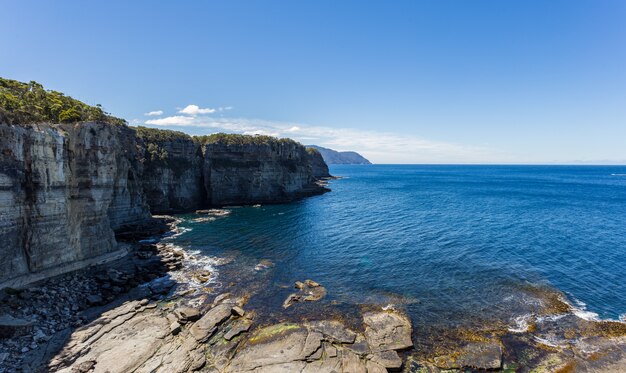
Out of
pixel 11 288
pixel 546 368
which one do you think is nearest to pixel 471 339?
pixel 546 368

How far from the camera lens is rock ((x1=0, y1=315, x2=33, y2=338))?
66.2 ft

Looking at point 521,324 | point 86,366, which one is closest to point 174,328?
point 86,366

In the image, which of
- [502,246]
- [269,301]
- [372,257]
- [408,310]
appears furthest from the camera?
[502,246]

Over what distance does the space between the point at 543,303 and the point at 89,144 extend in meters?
47.6

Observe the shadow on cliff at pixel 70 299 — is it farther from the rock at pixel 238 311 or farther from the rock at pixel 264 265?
the rock at pixel 264 265

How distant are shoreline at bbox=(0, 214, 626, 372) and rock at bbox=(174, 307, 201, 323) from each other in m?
0.24

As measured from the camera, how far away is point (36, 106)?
30.2 meters

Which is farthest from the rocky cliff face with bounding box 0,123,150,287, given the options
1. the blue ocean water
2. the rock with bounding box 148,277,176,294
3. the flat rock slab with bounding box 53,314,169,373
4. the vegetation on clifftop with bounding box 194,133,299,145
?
the vegetation on clifftop with bounding box 194,133,299,145

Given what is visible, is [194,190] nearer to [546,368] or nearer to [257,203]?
[257,203]

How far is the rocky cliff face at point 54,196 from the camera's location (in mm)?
25328

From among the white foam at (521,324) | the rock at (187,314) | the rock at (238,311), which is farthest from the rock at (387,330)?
the rock at (187,314)

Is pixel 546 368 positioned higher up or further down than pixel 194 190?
further down

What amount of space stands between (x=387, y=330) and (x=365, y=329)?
5.21ft

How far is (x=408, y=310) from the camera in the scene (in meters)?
25.0
